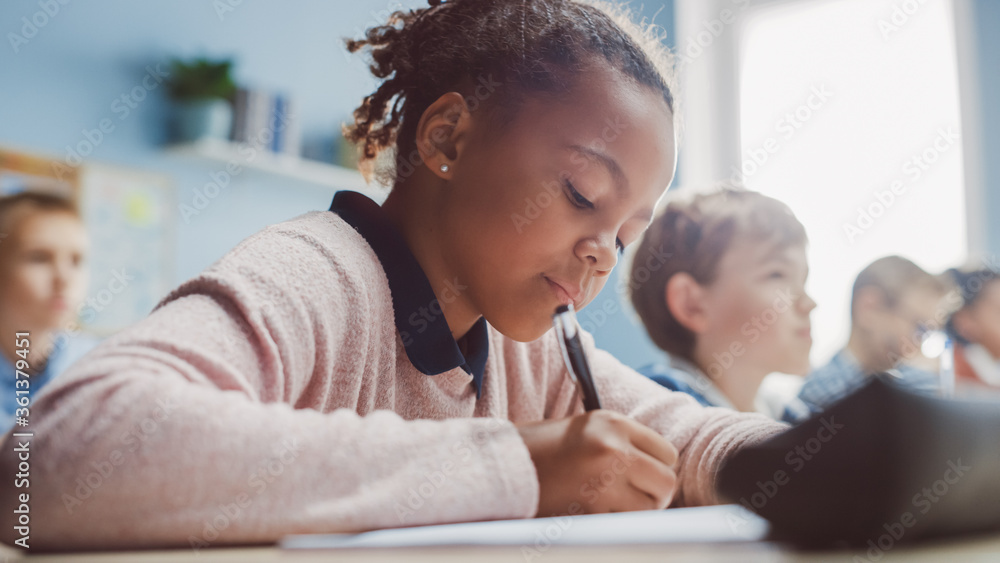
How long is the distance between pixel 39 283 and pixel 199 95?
Answer: 650mm

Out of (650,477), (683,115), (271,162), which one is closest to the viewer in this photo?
(650,477)

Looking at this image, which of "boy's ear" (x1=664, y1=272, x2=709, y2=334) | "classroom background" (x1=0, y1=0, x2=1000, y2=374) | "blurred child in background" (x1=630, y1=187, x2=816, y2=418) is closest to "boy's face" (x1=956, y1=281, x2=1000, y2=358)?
"classroom background" (x1=0, y1=0, x2=1000, y2=374)

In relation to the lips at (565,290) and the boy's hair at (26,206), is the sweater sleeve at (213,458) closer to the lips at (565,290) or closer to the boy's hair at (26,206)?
the lips at (565,290)

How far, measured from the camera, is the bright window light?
9.12ft

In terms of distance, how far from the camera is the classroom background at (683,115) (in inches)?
72.6

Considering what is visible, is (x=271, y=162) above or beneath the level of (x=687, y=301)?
above

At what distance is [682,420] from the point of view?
73cm

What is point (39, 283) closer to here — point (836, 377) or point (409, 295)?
point (409, 295)

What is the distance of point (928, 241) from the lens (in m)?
2.78

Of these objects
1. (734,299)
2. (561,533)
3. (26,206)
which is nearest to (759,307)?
(734,299)

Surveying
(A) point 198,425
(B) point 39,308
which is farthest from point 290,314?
(B) point 39,308

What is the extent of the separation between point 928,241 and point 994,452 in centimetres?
284

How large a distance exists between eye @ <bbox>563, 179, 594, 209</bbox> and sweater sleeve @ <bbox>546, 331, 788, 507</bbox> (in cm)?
15

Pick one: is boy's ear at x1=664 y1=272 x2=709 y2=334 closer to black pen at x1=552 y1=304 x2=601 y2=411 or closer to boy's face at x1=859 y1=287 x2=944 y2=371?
boy's face at x1=859 y1=287 x2=944 y2=371
